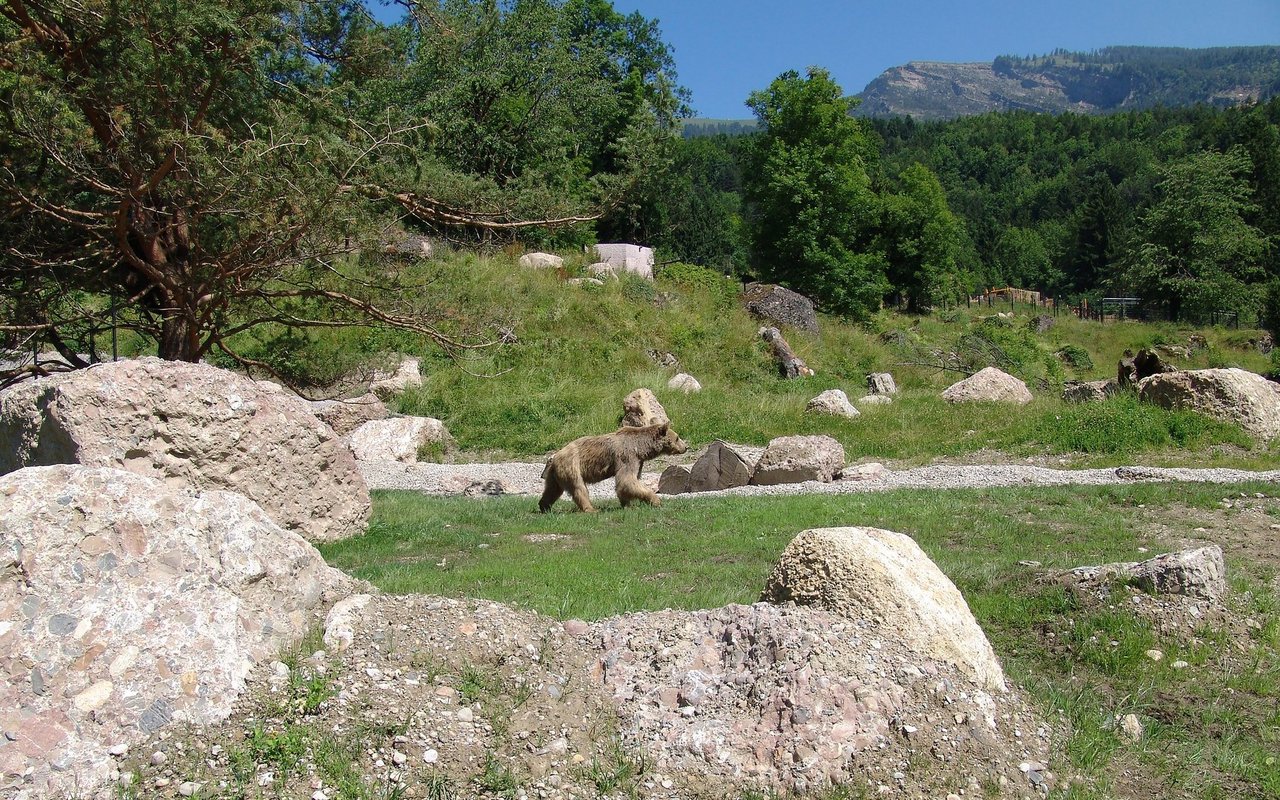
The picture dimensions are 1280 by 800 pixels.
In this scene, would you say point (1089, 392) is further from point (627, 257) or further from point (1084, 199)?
point (1084, 199)

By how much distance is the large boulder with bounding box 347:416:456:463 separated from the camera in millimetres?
20406

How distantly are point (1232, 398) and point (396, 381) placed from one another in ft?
62.1

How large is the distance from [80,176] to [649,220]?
168 ft

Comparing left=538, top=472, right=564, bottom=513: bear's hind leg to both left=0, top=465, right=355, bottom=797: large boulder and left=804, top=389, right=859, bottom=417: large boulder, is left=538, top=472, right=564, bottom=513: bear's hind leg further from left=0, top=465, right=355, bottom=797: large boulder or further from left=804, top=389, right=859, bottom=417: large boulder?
left=804, top=389, right=859, bottom=417: large boulder

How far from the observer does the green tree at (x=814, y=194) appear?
159ft

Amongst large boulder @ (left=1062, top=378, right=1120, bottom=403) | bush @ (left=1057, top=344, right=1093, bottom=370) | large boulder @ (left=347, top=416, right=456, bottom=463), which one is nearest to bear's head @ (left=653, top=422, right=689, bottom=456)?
large boulder @ (left=347, top=416, right=456, bottom=463)

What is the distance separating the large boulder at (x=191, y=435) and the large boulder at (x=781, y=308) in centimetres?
2492

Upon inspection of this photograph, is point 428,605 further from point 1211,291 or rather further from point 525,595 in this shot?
point 1211,291

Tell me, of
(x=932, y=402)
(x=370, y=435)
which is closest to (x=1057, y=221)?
(x=932, y=402)

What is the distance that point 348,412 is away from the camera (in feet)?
70.7

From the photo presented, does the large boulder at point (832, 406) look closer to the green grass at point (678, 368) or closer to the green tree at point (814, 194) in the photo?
the green grass at point (678, 368)

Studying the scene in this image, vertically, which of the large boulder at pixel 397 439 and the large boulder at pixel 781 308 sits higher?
the large boulder at pixel 781 308

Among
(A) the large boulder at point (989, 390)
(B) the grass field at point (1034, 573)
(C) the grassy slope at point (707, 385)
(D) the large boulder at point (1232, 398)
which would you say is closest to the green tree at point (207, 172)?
(C) the grassy slope at point (707, 385)

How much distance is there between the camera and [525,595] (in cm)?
727
